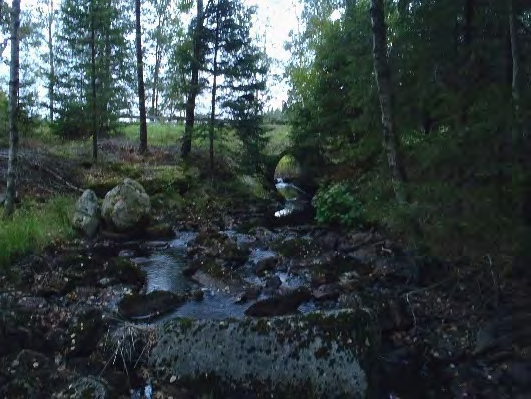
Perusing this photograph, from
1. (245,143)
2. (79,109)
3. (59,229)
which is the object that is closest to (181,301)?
(59,229)

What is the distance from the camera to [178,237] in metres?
12.4

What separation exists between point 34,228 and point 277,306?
6.74 metres

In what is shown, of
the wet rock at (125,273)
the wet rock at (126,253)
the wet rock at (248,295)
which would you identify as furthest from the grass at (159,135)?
the wet rock at (248,295)

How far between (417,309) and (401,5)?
603 centimetres

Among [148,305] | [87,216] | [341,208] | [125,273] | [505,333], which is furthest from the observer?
[341,208]

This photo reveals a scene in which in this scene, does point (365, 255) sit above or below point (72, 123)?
below

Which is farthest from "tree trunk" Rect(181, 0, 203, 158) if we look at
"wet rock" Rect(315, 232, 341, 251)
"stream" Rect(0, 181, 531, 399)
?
"wet rock" Rect(315, 232, 341, 251)

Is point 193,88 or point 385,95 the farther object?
point 193,88

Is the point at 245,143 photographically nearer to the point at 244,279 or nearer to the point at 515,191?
the point at 244,279

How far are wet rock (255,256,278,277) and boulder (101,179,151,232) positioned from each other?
4361 mm

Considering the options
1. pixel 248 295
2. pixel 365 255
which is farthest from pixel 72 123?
pixel 365 255

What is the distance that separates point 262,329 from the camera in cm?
554

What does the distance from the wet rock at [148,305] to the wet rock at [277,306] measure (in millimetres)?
1401

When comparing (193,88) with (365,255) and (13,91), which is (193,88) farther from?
(365,255)
